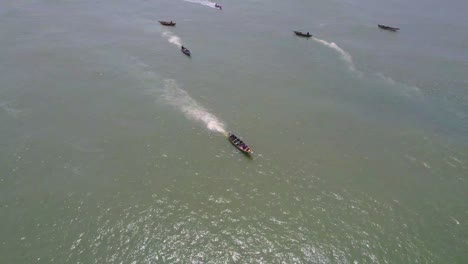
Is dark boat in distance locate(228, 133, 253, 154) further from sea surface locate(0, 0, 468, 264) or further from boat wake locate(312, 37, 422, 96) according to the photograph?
boat wake locate(312, 37, 422, 96)

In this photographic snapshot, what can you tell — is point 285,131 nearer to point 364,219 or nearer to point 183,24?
point 364,219

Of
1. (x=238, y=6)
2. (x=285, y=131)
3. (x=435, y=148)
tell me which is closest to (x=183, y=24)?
(x=238, y=6)

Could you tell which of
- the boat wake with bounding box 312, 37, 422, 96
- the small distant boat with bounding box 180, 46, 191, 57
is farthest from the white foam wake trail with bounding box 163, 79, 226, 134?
the boat wake with bounding box 312, 37, 422, 96

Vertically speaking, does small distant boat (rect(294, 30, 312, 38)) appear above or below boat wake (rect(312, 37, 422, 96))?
above

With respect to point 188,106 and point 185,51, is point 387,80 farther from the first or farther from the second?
point 185,51

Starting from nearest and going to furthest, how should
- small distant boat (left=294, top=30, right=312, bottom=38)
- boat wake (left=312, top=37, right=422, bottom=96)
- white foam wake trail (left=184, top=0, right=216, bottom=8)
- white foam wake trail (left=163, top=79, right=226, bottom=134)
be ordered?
1. white foam wake trail (left=163, top=79, right=226, bottom=134)
2. boat wake (left=312, top=37, right=422, bottom=96)
3. small distant boat (left=294, top=30, right=312, bottom=38)
4. white foam wake trail (left=184, top=0, right=216, bottom=8)
